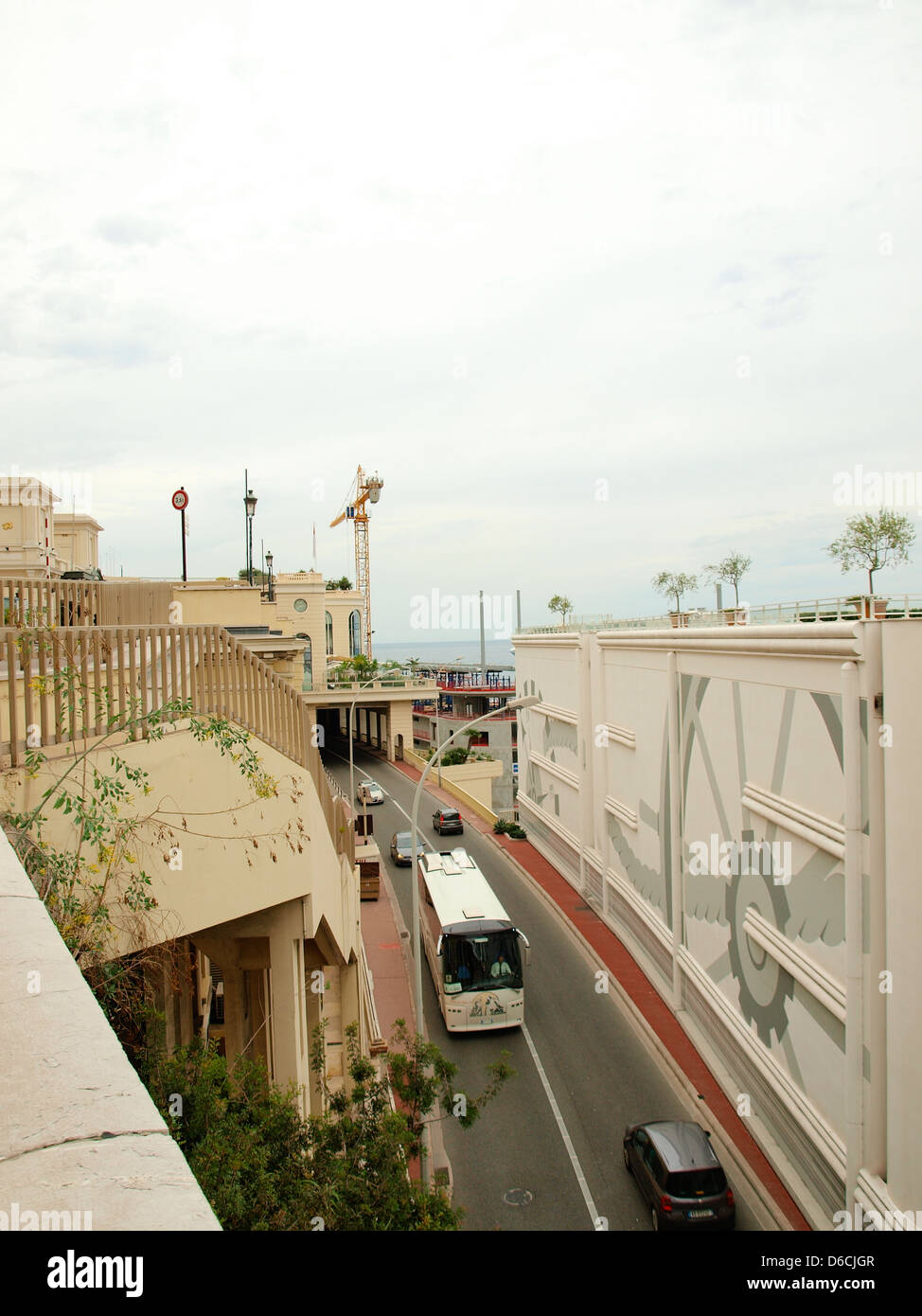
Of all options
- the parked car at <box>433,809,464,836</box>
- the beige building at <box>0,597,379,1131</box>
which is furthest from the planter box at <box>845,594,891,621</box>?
the parked car at <box>433,809,464,836</box>

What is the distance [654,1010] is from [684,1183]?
26.3 ft

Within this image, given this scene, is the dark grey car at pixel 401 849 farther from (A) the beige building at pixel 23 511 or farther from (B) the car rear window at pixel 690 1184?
(B) the car rear window at pixel 690 1184

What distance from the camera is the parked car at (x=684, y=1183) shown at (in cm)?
1280

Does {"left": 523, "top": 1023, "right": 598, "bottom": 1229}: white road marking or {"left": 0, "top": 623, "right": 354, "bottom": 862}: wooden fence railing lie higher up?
{"left": 0, "top": 623, "right": 354, "bottom": 862}: wooden fence railing

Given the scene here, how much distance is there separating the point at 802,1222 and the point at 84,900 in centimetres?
1243

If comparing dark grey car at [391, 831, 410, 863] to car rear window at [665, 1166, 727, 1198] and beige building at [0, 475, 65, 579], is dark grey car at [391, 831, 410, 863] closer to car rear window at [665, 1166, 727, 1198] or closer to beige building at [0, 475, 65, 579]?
beige building at [0, 475, 65, 579]

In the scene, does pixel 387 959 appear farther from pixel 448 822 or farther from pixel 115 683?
pixel 115 683

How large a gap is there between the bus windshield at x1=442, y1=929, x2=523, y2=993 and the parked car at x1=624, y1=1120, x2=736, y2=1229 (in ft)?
20.7

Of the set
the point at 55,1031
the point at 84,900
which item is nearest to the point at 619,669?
the point at 84,900

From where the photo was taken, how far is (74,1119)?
6.88ft

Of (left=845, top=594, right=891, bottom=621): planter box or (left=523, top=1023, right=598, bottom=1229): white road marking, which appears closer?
(left=845, top=594, right=891, bottom=621): planter box

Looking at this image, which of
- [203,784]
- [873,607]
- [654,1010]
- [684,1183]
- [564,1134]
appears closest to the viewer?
[203,784]

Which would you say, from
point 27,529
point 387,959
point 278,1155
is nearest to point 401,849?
point 387,959

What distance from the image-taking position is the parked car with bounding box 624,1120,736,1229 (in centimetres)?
1280
